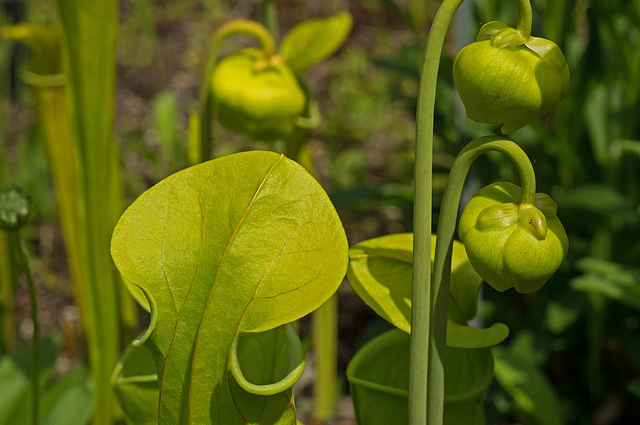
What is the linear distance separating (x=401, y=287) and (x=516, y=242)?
0.15 metres

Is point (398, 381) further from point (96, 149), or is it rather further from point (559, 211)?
point (559, 211)

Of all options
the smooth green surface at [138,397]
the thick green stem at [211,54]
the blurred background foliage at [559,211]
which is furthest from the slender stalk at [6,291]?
the smooth green surface at [138,397]

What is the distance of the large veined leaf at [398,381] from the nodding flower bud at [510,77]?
242mm

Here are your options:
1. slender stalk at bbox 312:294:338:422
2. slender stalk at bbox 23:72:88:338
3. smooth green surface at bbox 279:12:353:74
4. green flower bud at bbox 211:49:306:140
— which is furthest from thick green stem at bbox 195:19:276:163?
slender stalk at bbox 312:294:338:422

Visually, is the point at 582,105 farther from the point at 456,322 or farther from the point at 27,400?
the point at 27,400

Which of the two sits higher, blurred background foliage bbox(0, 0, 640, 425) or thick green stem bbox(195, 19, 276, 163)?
thick green stem bbox(195, 19, 276, 163)

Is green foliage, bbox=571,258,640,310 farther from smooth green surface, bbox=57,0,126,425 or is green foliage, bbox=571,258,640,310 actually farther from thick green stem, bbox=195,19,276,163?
smooth green surface, bbox=57,0,126,425

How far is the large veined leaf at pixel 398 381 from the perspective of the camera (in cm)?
58

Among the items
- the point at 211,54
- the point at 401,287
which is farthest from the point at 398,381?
the point at 211,54

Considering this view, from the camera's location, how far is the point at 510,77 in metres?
0.44

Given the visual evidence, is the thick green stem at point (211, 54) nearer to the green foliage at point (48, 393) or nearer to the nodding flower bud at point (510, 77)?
the green foliage at point (48, 393)

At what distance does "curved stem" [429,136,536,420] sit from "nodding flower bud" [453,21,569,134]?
0.07 ft

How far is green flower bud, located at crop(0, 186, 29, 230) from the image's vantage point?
0.72 m

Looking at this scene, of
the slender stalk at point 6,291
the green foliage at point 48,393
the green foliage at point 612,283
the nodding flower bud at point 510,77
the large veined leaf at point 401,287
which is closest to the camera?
the nodding flower bud at point 510,77
